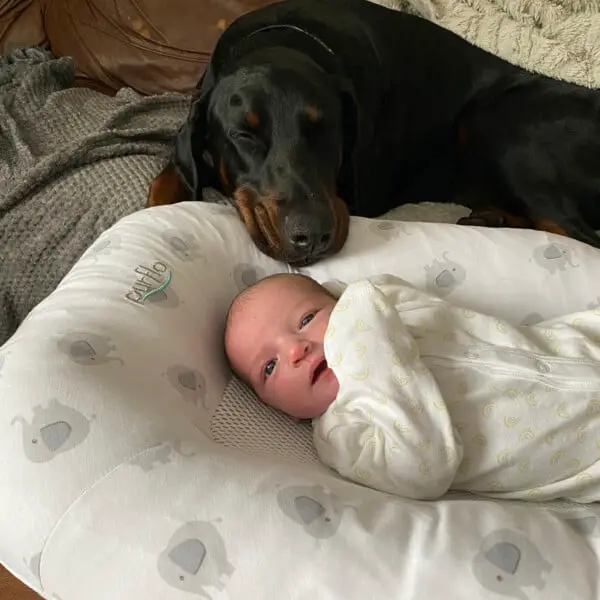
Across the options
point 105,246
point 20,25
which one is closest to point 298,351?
point 105,246

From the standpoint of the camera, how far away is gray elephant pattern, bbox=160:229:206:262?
4.09ft

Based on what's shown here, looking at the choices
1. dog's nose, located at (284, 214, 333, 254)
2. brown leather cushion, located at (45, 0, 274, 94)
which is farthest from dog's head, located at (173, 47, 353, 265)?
brown leather cushion, located at (45, 0, 274, 94)

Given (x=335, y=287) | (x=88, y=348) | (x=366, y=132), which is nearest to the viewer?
(x=88, y=348)

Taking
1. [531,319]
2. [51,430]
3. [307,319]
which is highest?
[51,430]

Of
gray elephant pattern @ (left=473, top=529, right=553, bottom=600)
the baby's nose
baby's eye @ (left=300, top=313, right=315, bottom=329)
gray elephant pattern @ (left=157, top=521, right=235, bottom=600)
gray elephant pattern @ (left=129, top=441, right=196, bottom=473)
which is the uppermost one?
gray elephant pattern @ (left=129, top=441, right=196, bottom=473)

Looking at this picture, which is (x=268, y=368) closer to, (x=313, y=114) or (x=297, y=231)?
(x=297, y=231)

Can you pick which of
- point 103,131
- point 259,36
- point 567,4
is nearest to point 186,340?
point 103,131

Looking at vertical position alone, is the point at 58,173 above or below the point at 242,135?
below

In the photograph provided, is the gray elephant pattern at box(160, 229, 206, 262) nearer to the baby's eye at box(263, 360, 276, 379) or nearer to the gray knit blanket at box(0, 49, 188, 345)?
the baby's eye at box(263, 360, 276, 379)

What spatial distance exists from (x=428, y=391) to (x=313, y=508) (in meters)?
0.28

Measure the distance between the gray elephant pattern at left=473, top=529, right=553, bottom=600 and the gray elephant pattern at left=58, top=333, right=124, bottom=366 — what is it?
479mm

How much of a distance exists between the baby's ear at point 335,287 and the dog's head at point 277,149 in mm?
54

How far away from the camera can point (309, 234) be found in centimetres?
132

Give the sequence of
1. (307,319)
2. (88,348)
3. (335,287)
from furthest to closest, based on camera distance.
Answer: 1. (335,287)
2. (307,319)
3. (88,348)
